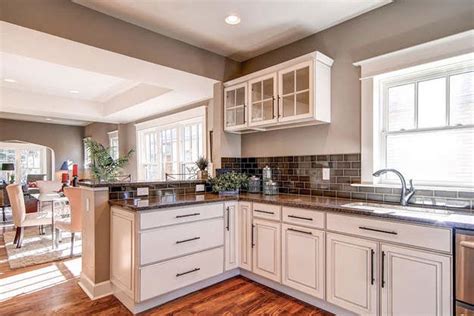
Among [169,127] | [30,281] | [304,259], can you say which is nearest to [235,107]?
[304,259]

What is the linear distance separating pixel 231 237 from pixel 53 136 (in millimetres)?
8063

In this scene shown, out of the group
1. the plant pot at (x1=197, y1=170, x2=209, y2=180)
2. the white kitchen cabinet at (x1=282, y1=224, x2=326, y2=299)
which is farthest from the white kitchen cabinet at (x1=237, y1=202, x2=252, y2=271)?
the plant pot at (x1=197, y1=170, x2=209, y2=180)

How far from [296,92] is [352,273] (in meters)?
1.71

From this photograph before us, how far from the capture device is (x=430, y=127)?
225 cm

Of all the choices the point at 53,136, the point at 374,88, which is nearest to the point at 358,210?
the point at 374,88

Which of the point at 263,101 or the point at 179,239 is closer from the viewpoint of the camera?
the point at 179,239

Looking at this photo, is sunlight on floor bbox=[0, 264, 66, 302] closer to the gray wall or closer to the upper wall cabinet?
the upper wall cabinet

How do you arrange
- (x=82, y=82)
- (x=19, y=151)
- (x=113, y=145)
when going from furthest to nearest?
(x=19, y=151) → (x=113, y=145) → (x=82, y=82)

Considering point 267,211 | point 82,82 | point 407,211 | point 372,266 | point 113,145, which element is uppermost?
point 82,82

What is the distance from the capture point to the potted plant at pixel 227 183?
10.2 ft

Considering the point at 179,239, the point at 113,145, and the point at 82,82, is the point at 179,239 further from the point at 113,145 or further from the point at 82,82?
the point at 113,145

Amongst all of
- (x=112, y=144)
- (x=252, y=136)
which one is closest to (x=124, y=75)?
(x=252, y=136)

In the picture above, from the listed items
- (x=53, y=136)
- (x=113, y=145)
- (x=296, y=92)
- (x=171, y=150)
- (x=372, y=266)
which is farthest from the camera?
(x=53, y=136)

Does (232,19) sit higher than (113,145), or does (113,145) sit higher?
(232,19)
